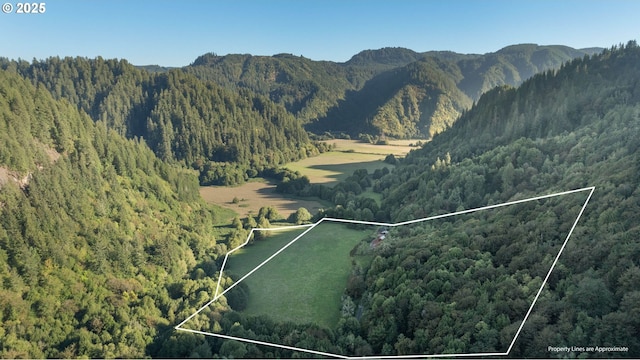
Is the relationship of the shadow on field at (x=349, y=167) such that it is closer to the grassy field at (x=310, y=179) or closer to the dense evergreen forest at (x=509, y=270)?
the grassy field at (x=310, y=179)

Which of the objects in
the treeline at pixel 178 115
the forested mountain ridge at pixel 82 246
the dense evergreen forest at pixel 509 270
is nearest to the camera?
the dense evergreen forest at pixel 509 270

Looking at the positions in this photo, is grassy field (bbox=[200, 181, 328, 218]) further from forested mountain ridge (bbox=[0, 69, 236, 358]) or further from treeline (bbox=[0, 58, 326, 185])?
forested mountain ridge (bbox=[0, 69, 236, 358])

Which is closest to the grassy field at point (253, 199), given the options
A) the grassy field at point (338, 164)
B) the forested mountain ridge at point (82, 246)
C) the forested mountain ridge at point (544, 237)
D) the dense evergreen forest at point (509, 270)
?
the grassy field at point (338, 164)

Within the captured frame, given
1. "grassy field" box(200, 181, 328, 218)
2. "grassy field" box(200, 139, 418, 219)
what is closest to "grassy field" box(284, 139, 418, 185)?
"grassy field" box(200, 139, 418, 219)

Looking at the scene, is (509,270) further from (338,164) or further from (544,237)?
(338,164)

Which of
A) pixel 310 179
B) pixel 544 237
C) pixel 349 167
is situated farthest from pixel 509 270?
pixel 349 167
